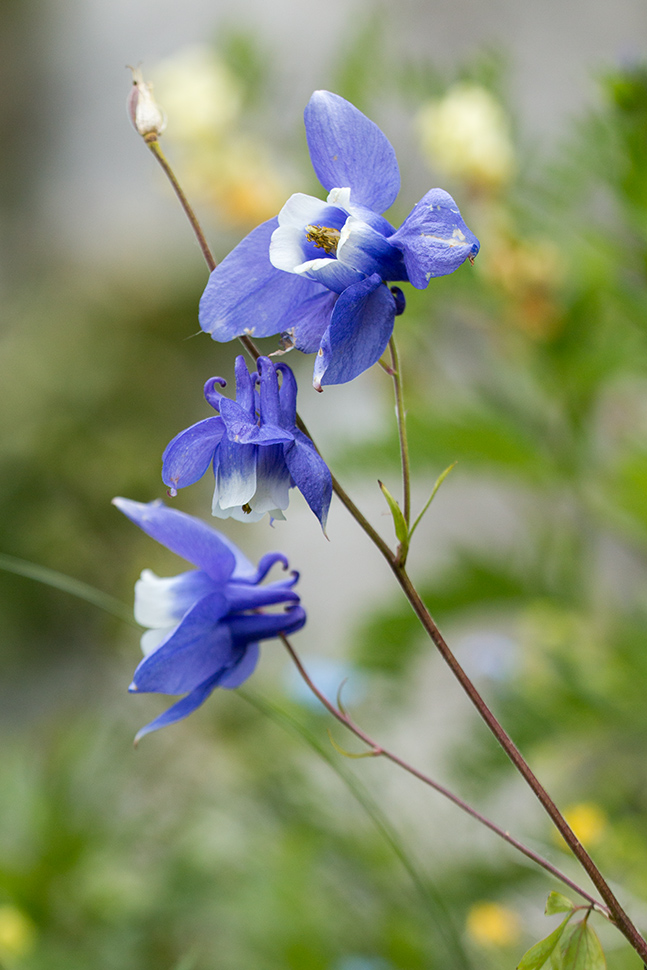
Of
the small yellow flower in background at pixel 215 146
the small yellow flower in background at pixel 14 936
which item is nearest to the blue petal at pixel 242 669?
the small yellow flower in background at pixel 14 936

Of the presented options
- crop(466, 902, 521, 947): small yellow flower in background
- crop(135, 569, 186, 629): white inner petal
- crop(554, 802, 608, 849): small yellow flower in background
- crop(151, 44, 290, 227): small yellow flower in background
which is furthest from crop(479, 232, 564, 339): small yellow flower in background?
crop(135, 569, 186, 629): white inner petal

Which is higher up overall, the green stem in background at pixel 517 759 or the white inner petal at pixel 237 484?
the white inner petal at pixel 237 484

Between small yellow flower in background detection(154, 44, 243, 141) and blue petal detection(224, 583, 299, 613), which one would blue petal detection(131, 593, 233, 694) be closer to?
blue petal detection(224, 583, 299, 613)

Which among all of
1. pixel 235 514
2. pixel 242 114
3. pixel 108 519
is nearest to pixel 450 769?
pixel 235 514

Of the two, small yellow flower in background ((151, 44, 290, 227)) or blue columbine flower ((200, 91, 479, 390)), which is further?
small yellow flower in background ((151, 44, 290, 227))

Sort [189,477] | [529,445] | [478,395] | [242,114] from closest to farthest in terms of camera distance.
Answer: [189,477] < [529,445] < [478,395] < [242,114]

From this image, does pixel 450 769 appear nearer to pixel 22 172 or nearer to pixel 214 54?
pixel 214 54

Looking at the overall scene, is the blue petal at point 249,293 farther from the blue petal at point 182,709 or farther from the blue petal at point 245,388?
the blue petal at point 182,709
